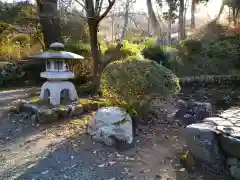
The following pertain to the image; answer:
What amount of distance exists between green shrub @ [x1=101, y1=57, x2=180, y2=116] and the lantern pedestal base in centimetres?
111

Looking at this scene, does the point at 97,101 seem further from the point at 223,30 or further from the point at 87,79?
the point at 223,30

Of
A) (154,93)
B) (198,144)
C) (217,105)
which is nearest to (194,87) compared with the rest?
(217,105)

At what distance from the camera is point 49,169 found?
2.91 meters

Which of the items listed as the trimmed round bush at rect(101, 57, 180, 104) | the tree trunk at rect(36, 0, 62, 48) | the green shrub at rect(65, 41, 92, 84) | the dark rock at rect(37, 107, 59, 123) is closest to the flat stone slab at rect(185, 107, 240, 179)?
the trimmed round bush at rect(101, 57, 180, 104)

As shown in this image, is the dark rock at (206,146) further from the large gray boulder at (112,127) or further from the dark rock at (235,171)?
the large gray boulder at (112,127)

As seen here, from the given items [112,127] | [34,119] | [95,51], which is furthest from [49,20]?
[112,127]

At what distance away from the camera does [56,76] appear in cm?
465

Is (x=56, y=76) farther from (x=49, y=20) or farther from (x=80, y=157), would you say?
(x=49, y=20)

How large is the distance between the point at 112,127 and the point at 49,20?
20.5ft

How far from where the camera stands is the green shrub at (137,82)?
3824 millimetres

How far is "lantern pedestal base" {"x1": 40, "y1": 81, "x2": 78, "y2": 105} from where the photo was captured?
184 inches

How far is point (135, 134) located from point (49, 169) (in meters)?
1.49

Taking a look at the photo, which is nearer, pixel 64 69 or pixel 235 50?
pixel 64 69

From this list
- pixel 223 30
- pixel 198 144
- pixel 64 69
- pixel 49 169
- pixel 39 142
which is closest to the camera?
pixel 49 169
